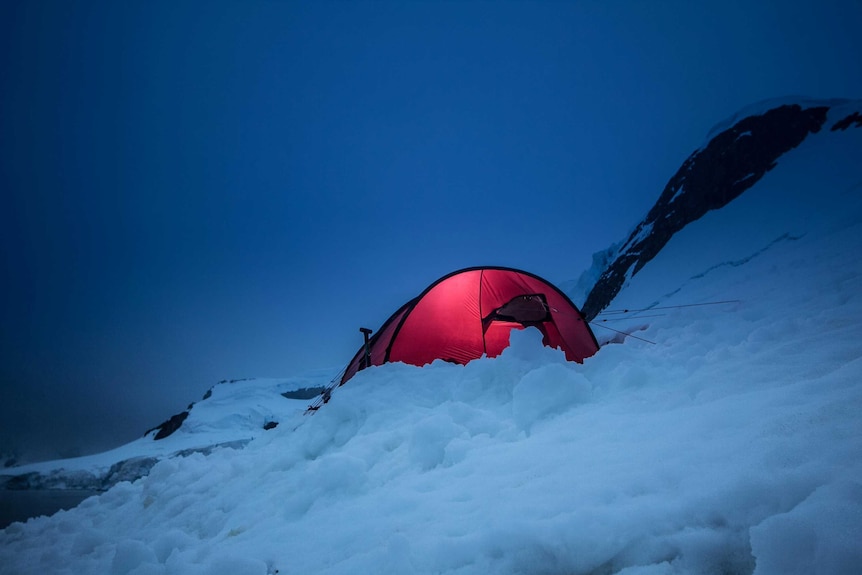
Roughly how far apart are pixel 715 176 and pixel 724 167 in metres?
1.13

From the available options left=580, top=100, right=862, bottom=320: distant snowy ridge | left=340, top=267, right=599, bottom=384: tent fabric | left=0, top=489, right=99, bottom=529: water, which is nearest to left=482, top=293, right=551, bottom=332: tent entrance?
left=340, top=267, right=599, bottom=384: tent fabric

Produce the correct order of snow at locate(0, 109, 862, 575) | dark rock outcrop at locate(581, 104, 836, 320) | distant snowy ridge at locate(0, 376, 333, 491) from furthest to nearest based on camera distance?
distant snowy ridge at locate(0, 376, 333, 491) < dark rock outcrop at locate(581, 104, 836, 320) < snow at locate(0, 109, 862, 575)

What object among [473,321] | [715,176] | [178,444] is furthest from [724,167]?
[178,444]

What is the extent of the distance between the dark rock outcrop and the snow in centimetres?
3151

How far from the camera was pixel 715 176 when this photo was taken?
37156mm

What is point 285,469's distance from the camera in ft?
11.4

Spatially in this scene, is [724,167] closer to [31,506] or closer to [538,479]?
[538,479]

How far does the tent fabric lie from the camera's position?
650 cm

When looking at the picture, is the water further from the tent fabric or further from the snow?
the tent fabric

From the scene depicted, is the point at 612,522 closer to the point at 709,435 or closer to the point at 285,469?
the point at 709,435

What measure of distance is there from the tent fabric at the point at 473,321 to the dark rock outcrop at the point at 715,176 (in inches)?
1103

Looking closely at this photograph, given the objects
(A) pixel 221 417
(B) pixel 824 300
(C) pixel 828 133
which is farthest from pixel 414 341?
(A) pixel 221 417

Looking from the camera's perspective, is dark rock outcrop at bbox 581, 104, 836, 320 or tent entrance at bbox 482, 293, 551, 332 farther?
dark rock outcrop at bbox 581, 104, 836, 320

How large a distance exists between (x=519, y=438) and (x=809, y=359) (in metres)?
2.19
